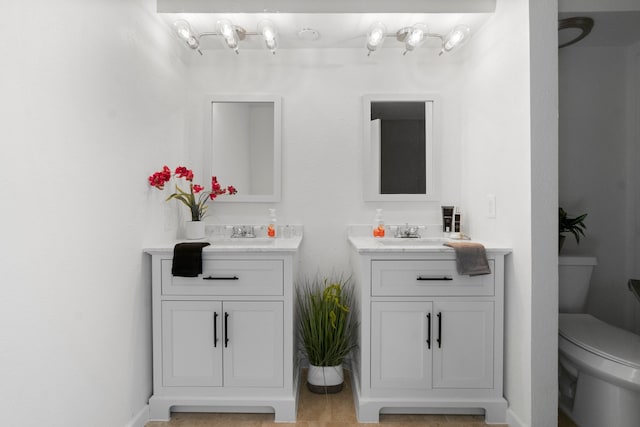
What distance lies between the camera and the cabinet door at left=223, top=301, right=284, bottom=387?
192cm

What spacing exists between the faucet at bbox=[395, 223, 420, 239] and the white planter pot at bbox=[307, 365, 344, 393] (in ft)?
2.95

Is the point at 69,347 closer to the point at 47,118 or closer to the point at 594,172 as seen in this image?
the point at 47,118

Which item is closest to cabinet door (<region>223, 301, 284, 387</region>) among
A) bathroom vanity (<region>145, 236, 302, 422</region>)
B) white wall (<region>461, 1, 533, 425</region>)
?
bathroom vanity (<region>145, 236, 302, 422</region>)

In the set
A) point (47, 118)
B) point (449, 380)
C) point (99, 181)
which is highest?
point (47, 118)

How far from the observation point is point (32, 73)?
119cm

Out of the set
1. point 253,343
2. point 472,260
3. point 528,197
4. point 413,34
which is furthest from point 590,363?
point 413,34

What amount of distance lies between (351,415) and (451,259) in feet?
3.16

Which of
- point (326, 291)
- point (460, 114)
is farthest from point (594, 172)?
point (326, 291)

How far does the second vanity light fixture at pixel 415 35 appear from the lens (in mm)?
2180

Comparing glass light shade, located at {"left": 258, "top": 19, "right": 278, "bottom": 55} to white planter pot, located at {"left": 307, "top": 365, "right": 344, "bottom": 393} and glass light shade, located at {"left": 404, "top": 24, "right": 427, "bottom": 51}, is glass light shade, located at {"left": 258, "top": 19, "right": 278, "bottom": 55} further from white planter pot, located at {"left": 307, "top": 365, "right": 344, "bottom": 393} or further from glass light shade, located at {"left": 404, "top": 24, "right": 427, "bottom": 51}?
white planter pot, located at {"left": 307, "top": 365, "right": 344, "bottom": 393}

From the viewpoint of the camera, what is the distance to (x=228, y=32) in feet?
7.11

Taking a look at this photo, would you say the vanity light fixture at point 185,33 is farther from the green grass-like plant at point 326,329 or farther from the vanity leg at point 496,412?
the vanity leg at point 496,412

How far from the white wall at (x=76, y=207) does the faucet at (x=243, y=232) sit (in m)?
0.57

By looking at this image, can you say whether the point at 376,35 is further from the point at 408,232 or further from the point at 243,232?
the point at 243,232
